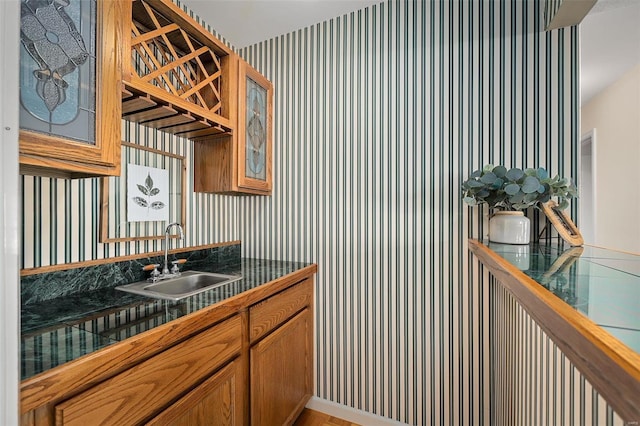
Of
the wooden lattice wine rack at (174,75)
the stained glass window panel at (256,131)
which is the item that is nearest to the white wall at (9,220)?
the wooden lattice wine rack at (174,75)

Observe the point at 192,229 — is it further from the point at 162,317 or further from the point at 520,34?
the point at 520,34

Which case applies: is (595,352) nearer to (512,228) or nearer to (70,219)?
(512,228)

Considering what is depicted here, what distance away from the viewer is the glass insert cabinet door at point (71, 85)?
87cm

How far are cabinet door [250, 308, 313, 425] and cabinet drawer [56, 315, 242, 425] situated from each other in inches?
11.0

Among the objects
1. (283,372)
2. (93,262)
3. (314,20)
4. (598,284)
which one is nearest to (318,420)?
(283,372)

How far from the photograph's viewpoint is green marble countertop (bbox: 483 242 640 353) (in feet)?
1.30

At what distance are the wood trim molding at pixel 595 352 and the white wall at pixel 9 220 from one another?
2.93 ft

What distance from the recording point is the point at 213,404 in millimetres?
1172

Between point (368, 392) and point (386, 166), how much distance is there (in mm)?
1464

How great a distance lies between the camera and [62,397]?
723 millimetres

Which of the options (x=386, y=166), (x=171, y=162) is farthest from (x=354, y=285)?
(x=171, y=162)

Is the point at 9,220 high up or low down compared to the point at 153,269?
up

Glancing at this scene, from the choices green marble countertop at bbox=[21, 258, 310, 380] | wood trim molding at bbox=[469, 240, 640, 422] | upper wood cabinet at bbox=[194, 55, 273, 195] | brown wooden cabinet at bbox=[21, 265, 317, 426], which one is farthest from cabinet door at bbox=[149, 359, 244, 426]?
wood trim molding at bbox=[469, 240, 640, 422]

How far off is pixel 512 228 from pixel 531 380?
2.27 feet
